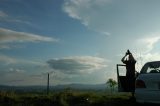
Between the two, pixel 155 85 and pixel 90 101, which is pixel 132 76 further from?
pixel 155 85

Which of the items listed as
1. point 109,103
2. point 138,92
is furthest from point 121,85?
point 138,92

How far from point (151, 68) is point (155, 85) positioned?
1.31 meters

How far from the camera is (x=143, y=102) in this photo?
43.2 ft

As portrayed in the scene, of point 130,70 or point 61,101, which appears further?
point 130,70

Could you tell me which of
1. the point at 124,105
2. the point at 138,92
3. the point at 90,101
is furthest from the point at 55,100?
the point at 138,92

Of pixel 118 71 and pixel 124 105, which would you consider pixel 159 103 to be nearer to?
pixel 124 105

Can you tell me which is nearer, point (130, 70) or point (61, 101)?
point (61, 101)

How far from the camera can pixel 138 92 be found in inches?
525

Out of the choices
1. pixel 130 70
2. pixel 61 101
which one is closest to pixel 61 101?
pixel 61 101

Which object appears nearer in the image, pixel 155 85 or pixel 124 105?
pixel 155 85

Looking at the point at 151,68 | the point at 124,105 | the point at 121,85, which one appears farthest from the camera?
the point at 121,85

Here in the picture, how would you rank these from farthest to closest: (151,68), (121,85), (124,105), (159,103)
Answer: (121,85)
(124,105)
(151,68)
(159,103)

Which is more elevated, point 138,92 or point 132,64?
point 132,64

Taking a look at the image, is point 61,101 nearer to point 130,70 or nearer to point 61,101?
point 61,101
